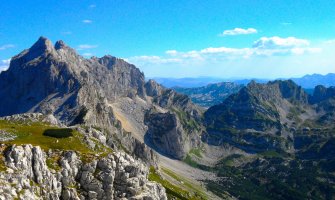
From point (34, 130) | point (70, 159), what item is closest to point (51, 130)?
point (34, 130)

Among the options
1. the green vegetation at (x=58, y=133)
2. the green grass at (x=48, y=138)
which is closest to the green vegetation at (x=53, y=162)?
the green grass at (x=48, y=138)

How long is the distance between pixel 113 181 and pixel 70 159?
1538 cm

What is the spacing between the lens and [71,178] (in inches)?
4683

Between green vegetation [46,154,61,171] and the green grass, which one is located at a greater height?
the green grass

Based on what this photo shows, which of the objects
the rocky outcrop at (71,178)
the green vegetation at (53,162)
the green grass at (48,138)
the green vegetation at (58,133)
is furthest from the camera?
the green vegetation at (58,133)

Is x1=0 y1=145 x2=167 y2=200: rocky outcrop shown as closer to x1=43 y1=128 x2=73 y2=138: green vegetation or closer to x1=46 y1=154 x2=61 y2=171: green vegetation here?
x1=46 y1=154 x2=61 y2=171: green vegetation

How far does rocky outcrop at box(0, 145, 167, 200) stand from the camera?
101m

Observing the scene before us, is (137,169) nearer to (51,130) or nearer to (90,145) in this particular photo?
(90,145)

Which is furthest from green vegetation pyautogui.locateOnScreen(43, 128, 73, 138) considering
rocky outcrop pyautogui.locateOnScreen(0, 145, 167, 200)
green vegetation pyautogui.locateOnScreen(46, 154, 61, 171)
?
green vegetation pyautogui.locateOnScreen(46, 154, 61, 171)

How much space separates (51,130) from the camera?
15475cm

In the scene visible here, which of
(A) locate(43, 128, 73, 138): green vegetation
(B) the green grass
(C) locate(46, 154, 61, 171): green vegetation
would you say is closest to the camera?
(C) locate(46, 154, 61, 171): green vegetation

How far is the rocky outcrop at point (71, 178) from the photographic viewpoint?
330 feet

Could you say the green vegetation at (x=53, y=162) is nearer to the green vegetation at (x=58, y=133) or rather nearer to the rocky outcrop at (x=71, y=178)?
the rocky outcrop at (x=71, y=178)

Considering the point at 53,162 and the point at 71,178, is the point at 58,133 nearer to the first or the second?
the point at 53,162
